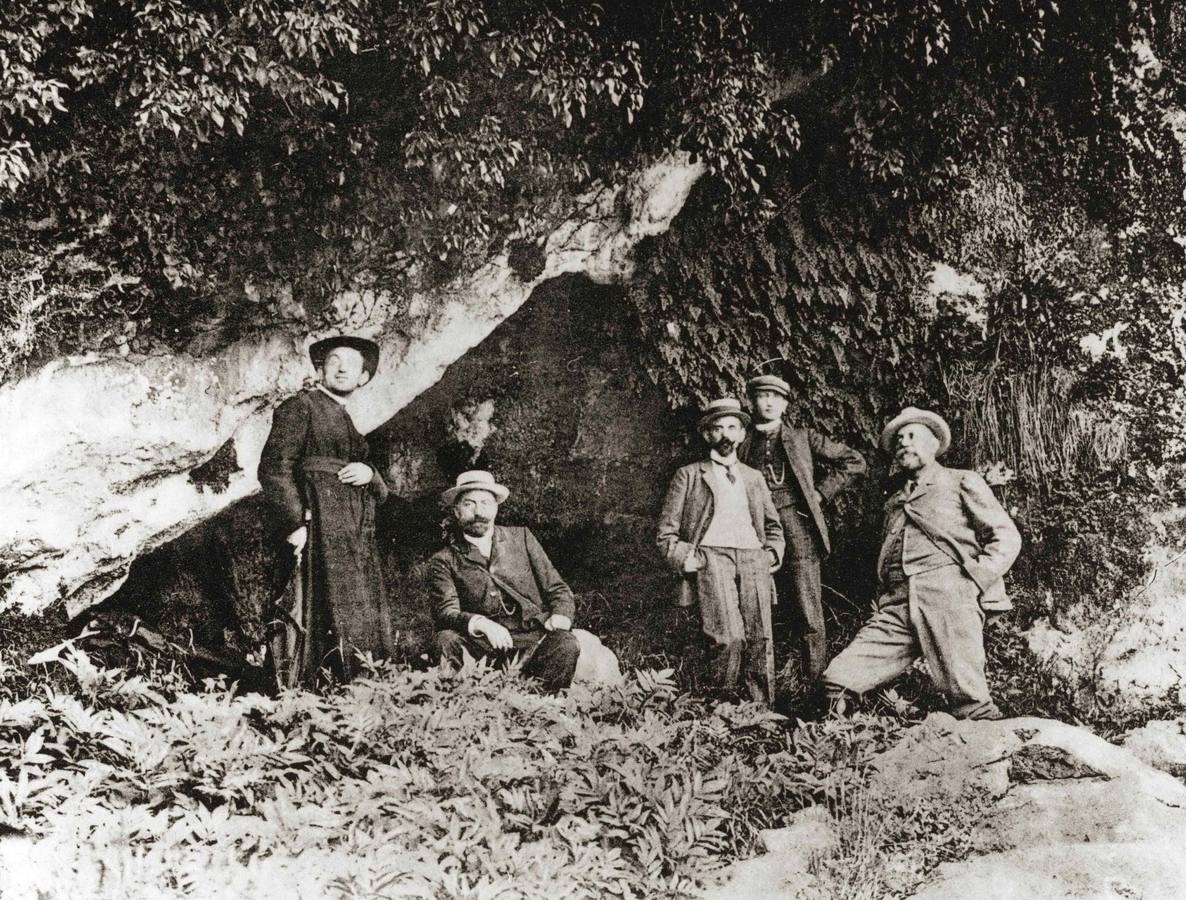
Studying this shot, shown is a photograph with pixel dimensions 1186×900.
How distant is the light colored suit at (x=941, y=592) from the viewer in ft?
17.4

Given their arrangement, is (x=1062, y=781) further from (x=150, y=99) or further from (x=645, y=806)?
(x=150, y=99)

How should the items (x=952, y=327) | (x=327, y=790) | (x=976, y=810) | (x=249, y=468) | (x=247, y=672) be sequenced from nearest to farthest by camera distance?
(x=327, y=790) < (x=976, y=810) < (x=247, y=672) < (x=249, y=468) < (x=952, y=327)

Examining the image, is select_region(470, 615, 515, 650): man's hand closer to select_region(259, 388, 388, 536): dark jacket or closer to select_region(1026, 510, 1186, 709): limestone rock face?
select_region(259, 388, 388, 536): dark jacket

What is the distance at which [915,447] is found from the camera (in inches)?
225

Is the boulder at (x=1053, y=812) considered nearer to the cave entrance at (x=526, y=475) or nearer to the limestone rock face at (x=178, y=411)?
the cave entrance at (x=526, y=475)

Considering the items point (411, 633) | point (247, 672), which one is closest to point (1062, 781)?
point (411, 633)

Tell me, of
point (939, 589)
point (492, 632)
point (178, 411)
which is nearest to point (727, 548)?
point (939, 589)

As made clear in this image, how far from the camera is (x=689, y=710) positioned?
543cm

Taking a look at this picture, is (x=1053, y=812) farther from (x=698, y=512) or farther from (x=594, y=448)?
(x=594, y=448)

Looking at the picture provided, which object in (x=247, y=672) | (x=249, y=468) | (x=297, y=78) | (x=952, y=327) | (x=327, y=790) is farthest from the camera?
(x=952, y=327)

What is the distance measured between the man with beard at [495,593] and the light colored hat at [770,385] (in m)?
1.56

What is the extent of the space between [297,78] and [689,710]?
143 inches

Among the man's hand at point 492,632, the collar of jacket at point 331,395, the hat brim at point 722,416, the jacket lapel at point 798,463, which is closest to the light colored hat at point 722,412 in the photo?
the hat brim at point 722,416

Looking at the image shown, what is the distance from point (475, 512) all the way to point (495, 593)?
47cm
